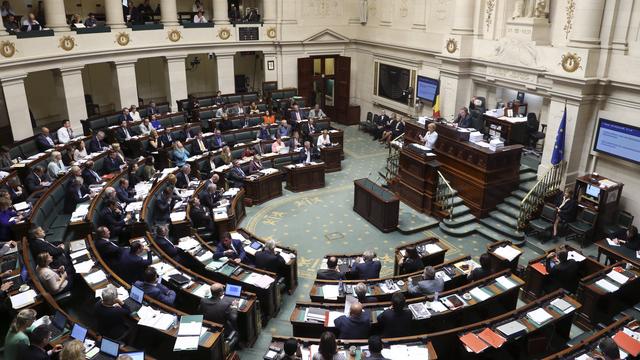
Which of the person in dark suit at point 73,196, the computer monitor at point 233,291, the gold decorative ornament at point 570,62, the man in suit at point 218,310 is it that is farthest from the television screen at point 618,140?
the person in dark suit at point 73,196

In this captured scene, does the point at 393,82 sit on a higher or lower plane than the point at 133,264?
higher

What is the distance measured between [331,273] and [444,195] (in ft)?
18.8

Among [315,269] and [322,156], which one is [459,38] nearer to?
[322,156]

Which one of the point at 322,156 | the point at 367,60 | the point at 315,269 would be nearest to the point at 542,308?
the point at 315,269

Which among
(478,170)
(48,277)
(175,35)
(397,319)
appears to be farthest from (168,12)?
(397,319)

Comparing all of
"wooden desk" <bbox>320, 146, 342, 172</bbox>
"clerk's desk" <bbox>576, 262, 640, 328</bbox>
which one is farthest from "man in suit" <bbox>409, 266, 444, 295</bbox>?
"wooden desk" <bbox>320, 146, 342, 172</bbox>

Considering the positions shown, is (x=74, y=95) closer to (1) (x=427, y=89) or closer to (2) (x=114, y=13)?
(2) (x=114, y=13)

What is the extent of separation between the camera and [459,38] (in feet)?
54.3

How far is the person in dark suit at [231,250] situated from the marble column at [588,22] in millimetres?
9801

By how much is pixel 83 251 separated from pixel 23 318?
2814 mm

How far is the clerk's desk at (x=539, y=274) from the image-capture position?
31.9ft

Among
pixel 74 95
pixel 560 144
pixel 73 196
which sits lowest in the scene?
pixel 73 196

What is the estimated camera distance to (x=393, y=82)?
21.6 metres

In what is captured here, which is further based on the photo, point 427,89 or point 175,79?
point 175,79
